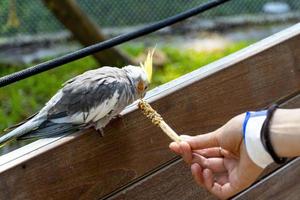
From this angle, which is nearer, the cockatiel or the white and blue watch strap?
the white and blue watch strap

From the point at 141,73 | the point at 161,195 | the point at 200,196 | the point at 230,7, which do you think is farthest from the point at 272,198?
the point at 230,7

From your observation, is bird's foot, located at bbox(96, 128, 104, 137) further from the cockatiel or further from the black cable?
the black cable

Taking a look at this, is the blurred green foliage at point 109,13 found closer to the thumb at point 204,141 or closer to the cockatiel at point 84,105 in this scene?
the cockatiel at point 84,105

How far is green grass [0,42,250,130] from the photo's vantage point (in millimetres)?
3078

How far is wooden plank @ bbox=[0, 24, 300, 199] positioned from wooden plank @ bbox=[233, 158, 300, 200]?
0.57 feet

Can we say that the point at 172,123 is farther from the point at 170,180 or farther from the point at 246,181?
the point at 246,181

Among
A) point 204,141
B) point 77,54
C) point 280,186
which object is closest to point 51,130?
point 77,54

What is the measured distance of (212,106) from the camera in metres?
1.31

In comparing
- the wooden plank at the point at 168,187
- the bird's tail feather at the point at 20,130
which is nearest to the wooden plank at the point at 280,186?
the wooden plank at the point at 168,187

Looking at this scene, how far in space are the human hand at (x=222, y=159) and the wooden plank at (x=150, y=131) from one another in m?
0.12

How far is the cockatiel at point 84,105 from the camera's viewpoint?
1135mm

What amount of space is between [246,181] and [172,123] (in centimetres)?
26

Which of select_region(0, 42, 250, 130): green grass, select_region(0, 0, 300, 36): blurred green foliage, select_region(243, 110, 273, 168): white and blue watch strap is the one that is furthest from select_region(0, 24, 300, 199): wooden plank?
select_region(0, 0, 300, 36): blurred green foliage

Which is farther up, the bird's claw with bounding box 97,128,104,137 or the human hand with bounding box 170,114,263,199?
the bird's claw with bounding box 97,128,104,137
